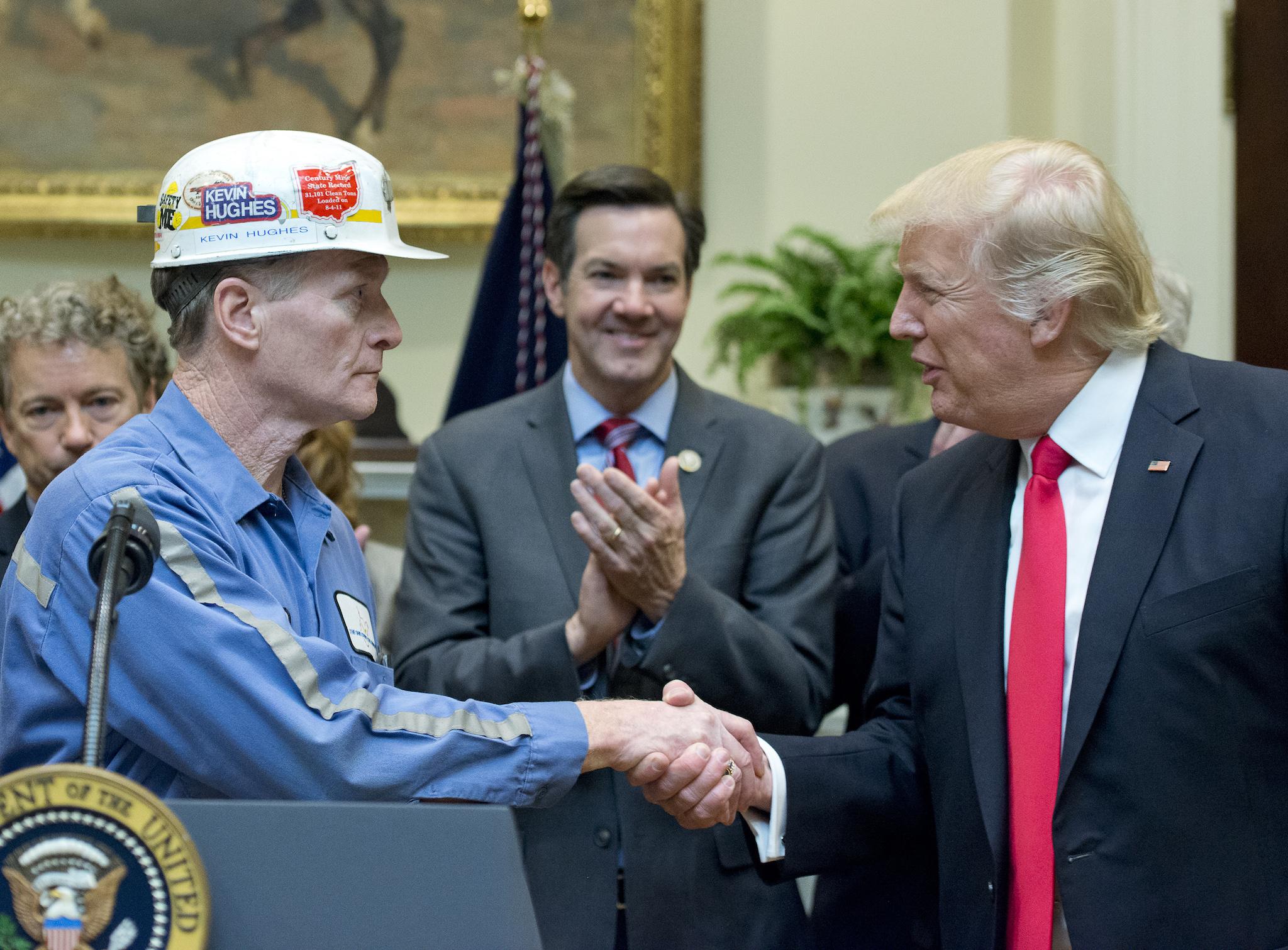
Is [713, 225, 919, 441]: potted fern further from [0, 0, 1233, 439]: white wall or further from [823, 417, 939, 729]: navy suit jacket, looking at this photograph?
[823, 417, 939, 729]: navy suit jacket

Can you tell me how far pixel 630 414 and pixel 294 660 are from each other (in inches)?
60.2

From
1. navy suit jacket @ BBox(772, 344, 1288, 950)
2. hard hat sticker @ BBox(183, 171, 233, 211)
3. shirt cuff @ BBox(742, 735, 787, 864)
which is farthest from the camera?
shirt cuff @ BBox(742, 735, 787, 864)

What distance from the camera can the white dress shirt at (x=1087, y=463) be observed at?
2174 mm

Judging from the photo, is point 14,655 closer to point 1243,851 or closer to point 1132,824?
point 1132,824

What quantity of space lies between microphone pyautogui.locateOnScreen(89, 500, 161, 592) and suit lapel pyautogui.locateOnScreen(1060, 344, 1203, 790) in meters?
1.34

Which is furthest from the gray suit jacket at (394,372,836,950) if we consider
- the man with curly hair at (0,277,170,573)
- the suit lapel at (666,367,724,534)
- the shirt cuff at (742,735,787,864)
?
the man with curly hair at (0,277,170,573)

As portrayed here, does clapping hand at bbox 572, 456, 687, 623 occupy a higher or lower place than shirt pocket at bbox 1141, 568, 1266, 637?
higher

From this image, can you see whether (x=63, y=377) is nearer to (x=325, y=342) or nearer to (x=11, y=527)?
(x=11, y=527)

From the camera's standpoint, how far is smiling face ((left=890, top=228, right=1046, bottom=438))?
2273 mm

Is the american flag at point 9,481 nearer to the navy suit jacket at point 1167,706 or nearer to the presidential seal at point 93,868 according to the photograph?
the navy suit jacket at point 1167,706

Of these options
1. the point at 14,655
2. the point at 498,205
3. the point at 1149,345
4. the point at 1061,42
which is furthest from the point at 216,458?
the point at 1061,42

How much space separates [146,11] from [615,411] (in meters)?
3.34

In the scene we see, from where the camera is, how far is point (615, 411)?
3.04 metres

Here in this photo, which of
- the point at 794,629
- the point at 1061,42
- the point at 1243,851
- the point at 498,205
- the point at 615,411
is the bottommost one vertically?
the point at 1243,851
